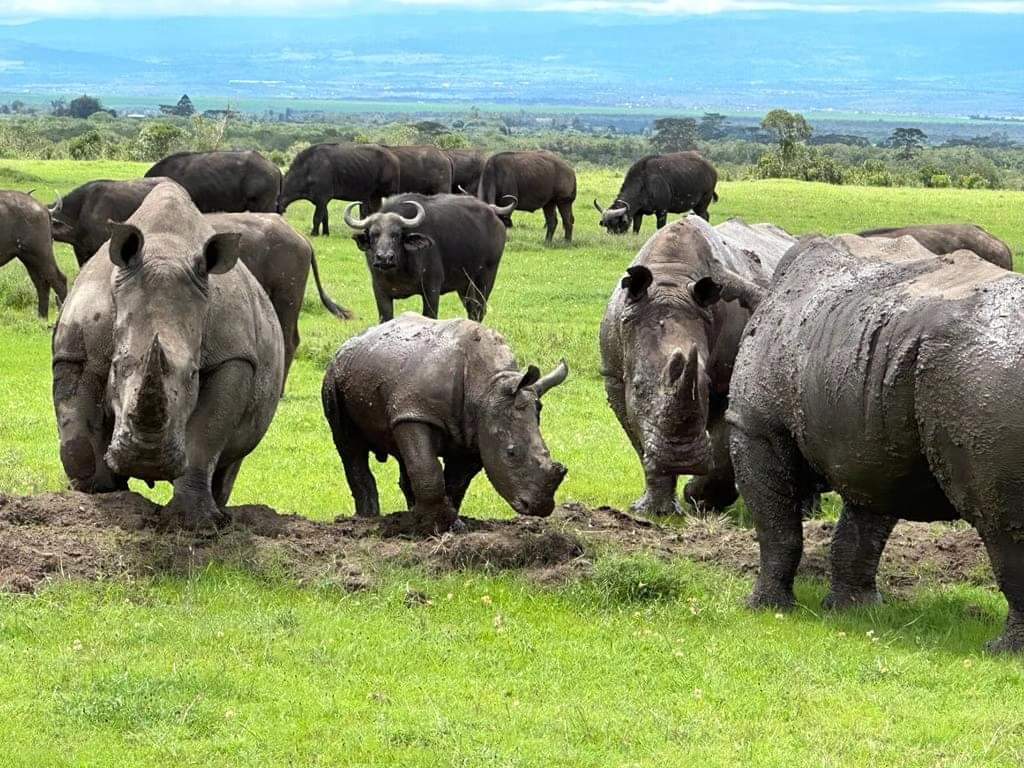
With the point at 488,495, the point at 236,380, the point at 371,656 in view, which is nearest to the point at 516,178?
the point at 488,495

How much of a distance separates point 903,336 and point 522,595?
2.33 metres

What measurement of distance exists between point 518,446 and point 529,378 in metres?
0.40

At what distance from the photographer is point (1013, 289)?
25.6 feet

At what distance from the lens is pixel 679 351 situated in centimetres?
1002

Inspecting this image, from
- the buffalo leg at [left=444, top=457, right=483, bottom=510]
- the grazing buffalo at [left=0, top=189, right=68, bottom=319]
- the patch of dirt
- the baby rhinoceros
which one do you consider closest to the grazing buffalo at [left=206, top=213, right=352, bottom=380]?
the baby rhinoceros

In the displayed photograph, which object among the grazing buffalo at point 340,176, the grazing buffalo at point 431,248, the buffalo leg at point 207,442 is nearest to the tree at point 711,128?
the grazing buffalo at point 340,176

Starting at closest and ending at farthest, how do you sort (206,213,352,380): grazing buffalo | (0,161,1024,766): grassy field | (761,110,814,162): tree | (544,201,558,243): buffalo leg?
(0,161,1024,766): grassy field < (206,213,352,380): grazing buffalo < (544,201,558,243): buffalo leg < (761,110,814,162): tree

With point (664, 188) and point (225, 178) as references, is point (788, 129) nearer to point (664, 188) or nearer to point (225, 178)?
point (664, 188)

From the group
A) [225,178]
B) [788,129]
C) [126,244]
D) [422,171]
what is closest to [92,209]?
[225,178]

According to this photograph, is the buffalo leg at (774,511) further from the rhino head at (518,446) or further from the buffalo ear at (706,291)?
the buffalo ear at (706,291)

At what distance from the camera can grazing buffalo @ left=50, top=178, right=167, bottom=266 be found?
23406mm

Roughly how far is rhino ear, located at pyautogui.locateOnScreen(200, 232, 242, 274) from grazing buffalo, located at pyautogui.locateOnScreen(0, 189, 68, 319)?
12896mm

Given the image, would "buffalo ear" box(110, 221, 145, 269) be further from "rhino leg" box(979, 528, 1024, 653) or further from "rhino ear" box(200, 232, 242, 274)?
"rhino leg" box(979, 528, 1024, 653)

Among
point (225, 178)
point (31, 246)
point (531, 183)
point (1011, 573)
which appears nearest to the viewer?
point (1011, 573)
